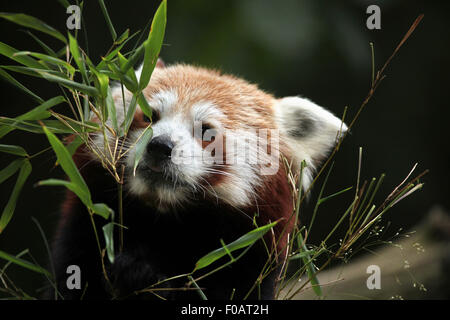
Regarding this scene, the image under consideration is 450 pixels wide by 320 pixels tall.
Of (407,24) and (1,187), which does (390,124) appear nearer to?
(407,24)

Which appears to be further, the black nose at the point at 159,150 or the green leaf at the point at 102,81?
the black nose at the point at 159,150

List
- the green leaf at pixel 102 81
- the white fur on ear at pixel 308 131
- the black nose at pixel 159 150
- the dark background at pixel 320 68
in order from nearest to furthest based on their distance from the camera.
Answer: the green leaf at pixel 102 81 → the black nose at pixel 159 150 → the white fur on ear at pixel 308 131 → the dark background at pixel 320 68

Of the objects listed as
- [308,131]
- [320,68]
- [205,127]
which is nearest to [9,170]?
[205,127]

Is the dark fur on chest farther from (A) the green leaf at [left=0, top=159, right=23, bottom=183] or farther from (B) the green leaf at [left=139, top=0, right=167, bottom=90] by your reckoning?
(B) the green leaf at [left=139, top=0, right=167, bottom=90]

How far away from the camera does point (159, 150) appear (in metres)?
2.09

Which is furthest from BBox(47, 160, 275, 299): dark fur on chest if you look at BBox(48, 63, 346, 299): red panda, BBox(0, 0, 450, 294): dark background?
BBox(0, 0, 450, 294): dark background

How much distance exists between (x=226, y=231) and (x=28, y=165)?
865 millimetres

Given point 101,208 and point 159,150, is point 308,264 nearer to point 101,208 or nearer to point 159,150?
point 159,150

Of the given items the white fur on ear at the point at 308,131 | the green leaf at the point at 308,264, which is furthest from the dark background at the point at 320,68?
the green leaf at the point at 308,264

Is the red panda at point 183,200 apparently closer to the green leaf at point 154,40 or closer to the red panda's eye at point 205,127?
the red panda's eye at point 205,127

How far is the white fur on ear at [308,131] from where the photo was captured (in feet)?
8.62

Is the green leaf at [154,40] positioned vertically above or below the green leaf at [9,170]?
above

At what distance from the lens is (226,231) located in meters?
2.31

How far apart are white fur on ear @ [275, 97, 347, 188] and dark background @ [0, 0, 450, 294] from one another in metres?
1.36
